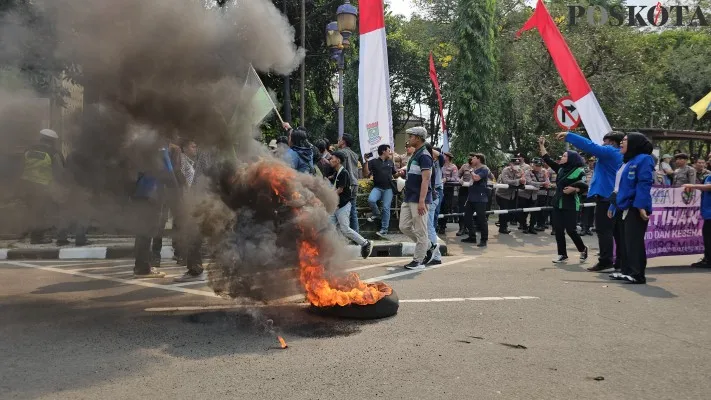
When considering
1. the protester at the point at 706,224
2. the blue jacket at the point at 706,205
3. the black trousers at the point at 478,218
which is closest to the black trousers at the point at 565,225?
the protester at the point at 706,224

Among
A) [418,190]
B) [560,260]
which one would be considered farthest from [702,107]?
[418,190]

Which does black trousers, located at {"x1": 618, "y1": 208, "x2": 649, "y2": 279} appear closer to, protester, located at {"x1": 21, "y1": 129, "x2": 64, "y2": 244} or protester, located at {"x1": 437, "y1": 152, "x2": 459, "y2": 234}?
protester, located at {"x1": 437, "y1": 152, "x2": 459, "y2": 234}

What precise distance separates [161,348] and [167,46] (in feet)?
9.33

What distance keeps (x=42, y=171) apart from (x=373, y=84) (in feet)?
23.1

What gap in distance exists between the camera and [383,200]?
1095 centimetres

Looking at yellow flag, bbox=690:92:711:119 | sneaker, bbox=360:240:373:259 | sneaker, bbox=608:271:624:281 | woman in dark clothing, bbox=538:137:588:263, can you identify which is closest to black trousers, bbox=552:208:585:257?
woman in dark clothing, bbox=538:137:588:263

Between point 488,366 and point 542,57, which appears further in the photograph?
point 542,57

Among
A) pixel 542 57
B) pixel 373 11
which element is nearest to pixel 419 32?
pixel 542 57

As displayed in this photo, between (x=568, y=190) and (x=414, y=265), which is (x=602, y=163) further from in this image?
(x=414, y=265)

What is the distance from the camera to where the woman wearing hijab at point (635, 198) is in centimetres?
661

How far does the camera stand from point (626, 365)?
3.79 m

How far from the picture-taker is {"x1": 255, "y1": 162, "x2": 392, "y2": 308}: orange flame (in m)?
4.76

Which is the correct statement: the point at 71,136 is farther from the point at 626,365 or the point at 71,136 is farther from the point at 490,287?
the point at 626,365

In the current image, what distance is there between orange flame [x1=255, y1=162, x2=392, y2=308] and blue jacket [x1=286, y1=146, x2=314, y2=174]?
8.16ft
